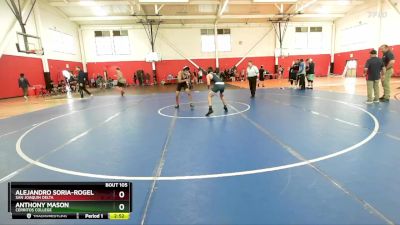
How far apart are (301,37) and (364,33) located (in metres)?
6.99

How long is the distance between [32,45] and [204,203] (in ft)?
70.4

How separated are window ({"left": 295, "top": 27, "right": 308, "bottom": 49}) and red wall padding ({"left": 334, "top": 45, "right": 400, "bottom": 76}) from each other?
165 inches

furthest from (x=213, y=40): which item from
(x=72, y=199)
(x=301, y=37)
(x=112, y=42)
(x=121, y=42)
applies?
(x=72, y=199)

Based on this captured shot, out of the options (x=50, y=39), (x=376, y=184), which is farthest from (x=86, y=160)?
(x=50, y=39)

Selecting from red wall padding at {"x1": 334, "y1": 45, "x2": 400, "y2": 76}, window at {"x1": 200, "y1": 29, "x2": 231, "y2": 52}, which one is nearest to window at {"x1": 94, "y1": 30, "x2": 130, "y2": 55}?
window at {"x1": 200, "y1": 29, "x2": 231, "y2": 52}

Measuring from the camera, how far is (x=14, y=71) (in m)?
18.4

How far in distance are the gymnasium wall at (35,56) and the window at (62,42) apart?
0.10 meters

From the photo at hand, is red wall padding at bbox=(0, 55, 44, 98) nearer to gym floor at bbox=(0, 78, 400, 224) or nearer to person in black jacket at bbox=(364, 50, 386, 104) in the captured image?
gym floor at bbox=(0, 78, 400, 224)

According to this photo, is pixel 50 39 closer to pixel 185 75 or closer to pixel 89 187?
pixel 185 75

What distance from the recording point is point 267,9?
89.7ft

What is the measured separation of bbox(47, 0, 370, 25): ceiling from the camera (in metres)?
24.3

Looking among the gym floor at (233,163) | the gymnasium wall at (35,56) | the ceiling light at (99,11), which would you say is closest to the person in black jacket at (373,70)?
the gym floor at (233,163)

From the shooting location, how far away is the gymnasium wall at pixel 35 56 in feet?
57.0

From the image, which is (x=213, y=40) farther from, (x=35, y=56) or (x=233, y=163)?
(x=233, y=163)
